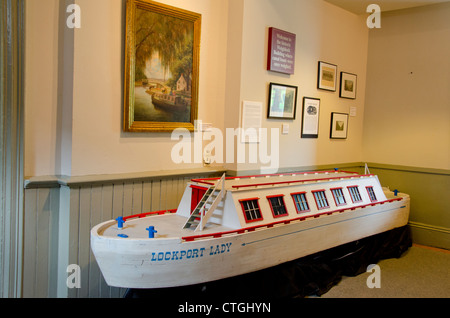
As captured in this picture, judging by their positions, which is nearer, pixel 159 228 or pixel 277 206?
pixel 159 228

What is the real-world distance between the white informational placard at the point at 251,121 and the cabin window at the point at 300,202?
1037mm

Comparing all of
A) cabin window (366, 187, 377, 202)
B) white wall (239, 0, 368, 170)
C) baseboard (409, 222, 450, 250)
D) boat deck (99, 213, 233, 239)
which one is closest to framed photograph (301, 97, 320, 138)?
white wall (239, 0, 368, 170)

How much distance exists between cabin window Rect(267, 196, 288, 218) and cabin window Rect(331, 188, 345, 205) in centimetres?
84

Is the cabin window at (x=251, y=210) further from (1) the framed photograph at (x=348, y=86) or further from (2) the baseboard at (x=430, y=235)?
(2) the baseboard at (x=430, y=235)

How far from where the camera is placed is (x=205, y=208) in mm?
3199

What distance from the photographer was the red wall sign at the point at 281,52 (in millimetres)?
4660

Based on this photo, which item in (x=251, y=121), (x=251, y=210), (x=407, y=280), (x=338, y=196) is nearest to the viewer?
(x=251, y=210)

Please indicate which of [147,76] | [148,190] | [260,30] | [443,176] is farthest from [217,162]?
[443,176]

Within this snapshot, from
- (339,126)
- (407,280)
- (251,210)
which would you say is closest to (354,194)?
(407,280)

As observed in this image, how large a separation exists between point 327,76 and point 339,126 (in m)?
0.82

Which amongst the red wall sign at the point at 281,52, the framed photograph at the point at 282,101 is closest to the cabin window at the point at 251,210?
the framed photograph at the point at 282,101

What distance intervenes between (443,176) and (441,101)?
3.52 ft

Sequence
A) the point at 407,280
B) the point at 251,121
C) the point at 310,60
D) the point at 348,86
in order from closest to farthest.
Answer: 1. the point at 407,280
2. the point at 251,121
3. the point at 310,60
4. the point at 348,86

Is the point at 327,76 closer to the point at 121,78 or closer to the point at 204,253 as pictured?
the point at 121,78
